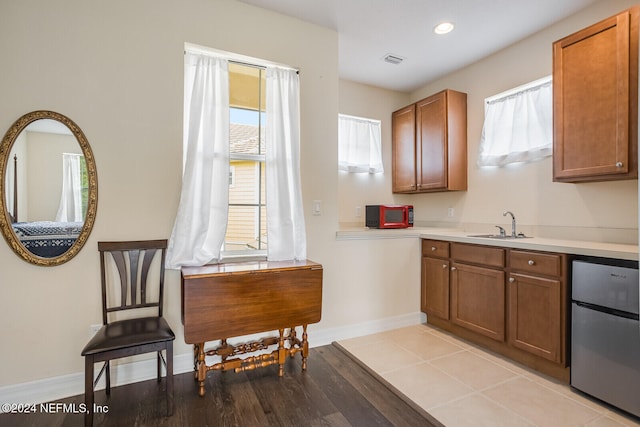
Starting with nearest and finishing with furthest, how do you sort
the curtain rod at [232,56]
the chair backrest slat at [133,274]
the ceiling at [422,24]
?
the chair backrest slat at [133,274] → the curtain rod at [232,56] → the ceiling at [422,24]

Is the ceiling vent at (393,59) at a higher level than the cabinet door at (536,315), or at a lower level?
higher

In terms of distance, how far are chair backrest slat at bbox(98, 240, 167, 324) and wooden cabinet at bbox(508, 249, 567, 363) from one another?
255cm

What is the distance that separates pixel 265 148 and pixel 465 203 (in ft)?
7.59

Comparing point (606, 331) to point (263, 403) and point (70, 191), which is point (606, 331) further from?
point (70, 191)

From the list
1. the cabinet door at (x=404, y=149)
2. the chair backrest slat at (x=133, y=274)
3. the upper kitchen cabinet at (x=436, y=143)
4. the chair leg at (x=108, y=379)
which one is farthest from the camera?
the cabinet door at (x=404, y=149)

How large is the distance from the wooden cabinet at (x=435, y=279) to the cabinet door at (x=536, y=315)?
615 millimetres

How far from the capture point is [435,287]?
3.03 m

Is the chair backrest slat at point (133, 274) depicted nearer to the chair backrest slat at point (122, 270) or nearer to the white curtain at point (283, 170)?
the chair backrest slat at point (122, 270)

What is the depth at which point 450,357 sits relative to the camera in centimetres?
247

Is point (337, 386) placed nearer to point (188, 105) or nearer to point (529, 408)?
point (529, 408)

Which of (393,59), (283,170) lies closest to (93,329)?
(283,170)

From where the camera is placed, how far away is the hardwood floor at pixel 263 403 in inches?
68.0

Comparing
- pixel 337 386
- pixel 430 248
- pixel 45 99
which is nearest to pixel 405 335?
pixel 430 248

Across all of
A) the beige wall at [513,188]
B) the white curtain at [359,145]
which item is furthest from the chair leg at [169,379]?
the white curtain at [359,145]
